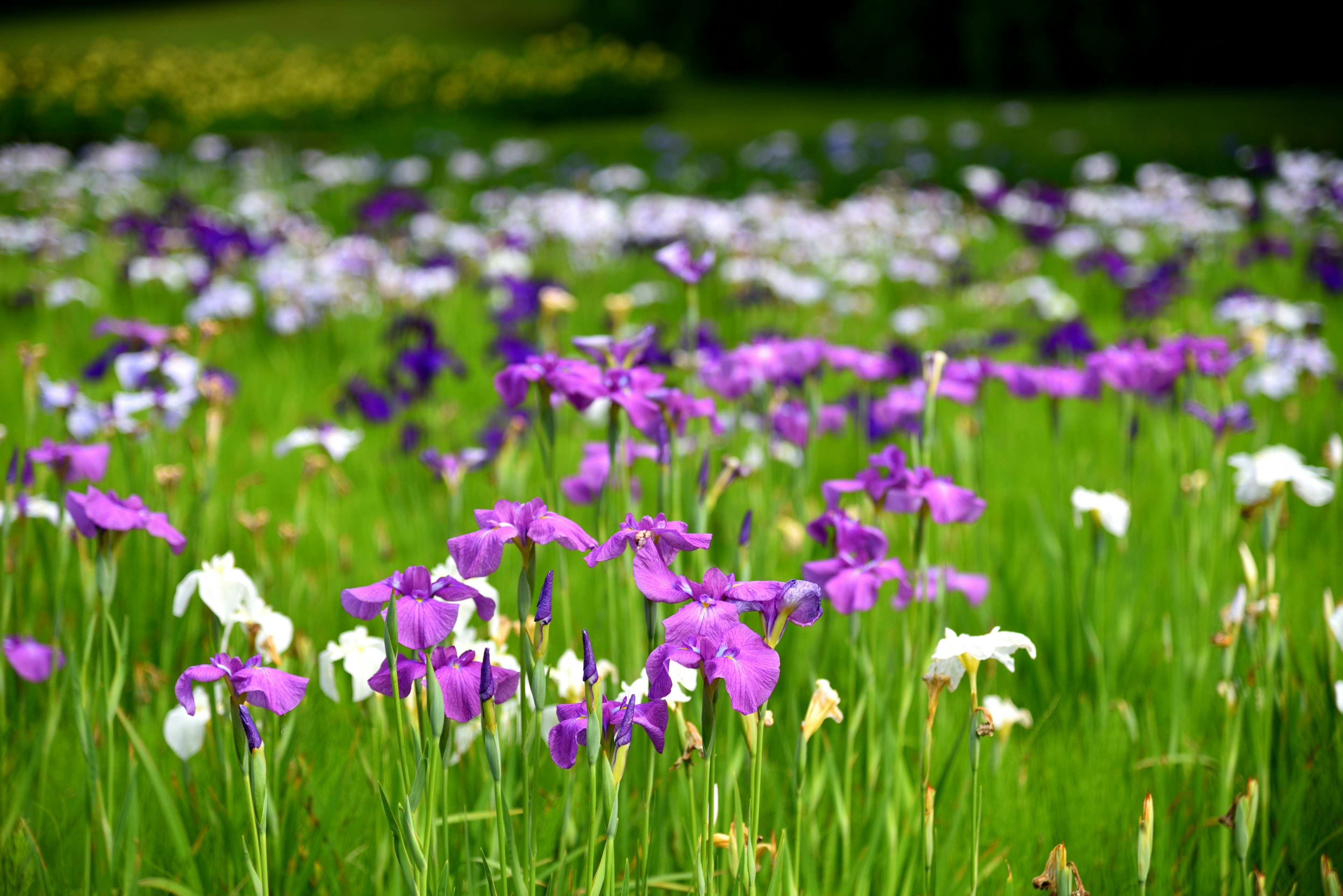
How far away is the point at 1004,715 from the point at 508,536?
102cm

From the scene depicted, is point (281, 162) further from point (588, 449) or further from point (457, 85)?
point (588, 449)

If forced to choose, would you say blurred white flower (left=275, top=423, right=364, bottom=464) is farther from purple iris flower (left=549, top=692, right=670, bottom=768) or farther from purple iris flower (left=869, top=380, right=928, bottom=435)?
purple iris flower (left=549, top=692, right=670, bottom=768)

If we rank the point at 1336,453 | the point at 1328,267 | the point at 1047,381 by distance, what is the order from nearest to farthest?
the point at 1336,453 → the point at 1047,381 → the point at 1328,267

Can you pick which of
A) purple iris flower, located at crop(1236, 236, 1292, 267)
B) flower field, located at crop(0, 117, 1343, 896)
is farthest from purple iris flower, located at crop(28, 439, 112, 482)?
purple iris flower, located at crop(1236, 236, 1292, 267)

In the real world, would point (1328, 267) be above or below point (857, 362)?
below

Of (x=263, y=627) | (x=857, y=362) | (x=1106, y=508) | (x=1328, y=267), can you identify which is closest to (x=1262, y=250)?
(x=1328, y=267)

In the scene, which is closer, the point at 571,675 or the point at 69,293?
the point at 571,675

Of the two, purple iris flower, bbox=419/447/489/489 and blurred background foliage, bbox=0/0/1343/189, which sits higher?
blurred background foliage, bbox=0/0/1343/189

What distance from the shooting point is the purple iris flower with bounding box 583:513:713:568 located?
982 millimetres

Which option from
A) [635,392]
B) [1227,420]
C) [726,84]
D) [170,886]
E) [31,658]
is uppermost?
[726,84]

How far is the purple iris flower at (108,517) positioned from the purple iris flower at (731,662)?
2.34ft

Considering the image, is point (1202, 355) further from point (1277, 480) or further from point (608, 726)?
point (608, 726)

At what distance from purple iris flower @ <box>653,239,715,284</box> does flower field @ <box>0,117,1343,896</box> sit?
24 centimetres

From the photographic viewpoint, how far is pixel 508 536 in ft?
3.26
